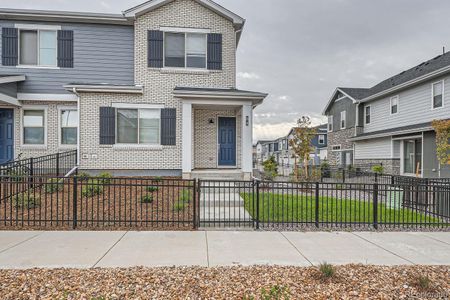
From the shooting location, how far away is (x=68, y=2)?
13961 mm

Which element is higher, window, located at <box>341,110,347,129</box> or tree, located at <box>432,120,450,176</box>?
window, located at <box>341,110,347,129</box>

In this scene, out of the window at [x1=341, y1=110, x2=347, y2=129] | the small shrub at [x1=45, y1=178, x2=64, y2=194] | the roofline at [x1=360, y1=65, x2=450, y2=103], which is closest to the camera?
the small shrub at [x1=45, y1=178, x2=64, y2=194]

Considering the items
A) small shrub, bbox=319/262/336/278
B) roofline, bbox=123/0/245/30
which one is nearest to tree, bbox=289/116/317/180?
roofline, bbox=123/0/245/30

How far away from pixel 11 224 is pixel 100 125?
590 cm

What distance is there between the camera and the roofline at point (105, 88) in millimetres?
11375

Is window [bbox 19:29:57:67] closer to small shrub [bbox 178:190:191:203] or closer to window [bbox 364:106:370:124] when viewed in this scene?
small shrub [bbox 178:190:191:203]

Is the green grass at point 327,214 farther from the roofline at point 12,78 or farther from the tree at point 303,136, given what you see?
the roofline at point 12,78

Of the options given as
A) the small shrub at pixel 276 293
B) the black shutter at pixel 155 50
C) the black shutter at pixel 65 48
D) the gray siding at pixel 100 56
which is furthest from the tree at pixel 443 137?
the black shutter at pixel 65 48

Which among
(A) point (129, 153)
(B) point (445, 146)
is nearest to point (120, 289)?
(A) point (129, 153)

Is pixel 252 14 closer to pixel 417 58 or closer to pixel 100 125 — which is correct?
pixel 100 125

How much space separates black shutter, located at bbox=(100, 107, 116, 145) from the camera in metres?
11.7

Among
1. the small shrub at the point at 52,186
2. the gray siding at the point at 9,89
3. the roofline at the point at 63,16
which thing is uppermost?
the roofline at the point at 63,16

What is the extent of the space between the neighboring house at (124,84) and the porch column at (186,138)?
0.50 meters

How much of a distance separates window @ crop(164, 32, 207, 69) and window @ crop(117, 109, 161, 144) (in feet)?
8.37
